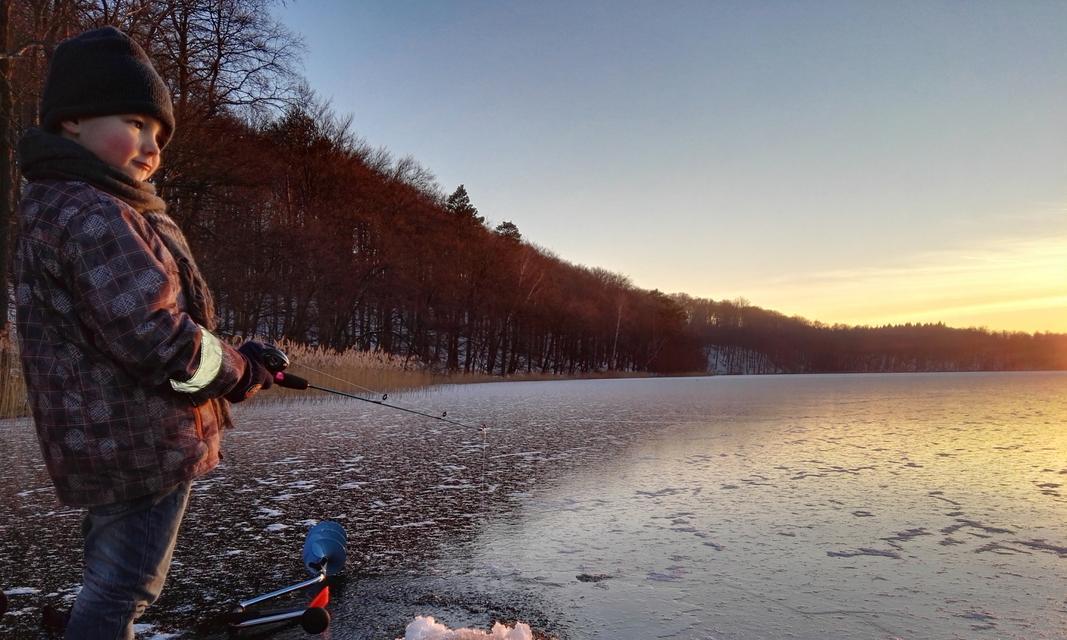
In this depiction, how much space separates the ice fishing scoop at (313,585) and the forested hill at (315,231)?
40.3 ft

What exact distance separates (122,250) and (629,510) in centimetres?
383

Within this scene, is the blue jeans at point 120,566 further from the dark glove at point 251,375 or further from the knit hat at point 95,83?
the knit hat at point 95,83

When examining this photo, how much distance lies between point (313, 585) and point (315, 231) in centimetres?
2661

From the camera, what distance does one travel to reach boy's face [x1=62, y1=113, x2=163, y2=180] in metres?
1.89

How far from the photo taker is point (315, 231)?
27.9 m

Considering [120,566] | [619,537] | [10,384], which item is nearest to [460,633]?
[120,566]

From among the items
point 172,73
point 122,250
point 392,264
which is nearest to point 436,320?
point 392,264

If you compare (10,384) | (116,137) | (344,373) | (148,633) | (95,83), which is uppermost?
(95,83)

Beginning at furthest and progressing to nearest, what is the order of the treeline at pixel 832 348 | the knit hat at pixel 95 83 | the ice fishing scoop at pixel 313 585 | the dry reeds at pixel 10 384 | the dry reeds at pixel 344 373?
the treeline at pixel 832 348, the dry reeds at pixel 344 373, the dry reeds at pixel 10 384, the ice fishing scoop at pixel 313 585, the knit hat at pixel 95 83

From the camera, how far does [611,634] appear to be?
258 centimetres

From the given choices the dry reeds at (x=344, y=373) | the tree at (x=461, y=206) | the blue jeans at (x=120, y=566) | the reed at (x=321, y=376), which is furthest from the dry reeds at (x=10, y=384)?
the tree at (x=461, y=206)

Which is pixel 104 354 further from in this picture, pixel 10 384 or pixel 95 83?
pixel 10 384

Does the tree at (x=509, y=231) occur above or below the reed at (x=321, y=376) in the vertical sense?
above

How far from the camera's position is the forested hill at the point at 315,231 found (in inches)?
579
